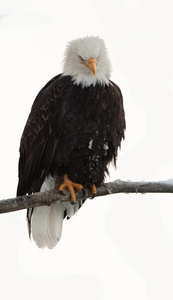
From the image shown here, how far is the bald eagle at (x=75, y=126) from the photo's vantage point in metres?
4.03

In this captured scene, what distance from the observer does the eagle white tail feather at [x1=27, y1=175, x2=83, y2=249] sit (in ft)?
14.9

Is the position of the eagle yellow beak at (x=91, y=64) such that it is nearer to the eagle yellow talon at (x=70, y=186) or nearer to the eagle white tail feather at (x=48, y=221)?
the eagle yellow talon at (x=70, y=186)

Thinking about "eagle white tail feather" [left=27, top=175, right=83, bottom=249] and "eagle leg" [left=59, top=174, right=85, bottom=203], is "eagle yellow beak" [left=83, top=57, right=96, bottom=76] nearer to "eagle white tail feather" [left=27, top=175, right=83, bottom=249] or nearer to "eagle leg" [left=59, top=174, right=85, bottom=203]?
"eagle leg" [left=59, top=174, right=85, bottom=203]

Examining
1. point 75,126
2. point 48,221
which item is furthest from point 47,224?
point 75,126

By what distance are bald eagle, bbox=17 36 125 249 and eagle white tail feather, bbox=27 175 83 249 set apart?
31 cm

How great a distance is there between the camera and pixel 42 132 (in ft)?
13.6

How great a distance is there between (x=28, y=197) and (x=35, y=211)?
113cm

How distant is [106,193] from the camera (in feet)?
13.3

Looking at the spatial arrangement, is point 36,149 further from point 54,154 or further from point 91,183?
point 91,183

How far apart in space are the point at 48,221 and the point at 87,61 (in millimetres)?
1443

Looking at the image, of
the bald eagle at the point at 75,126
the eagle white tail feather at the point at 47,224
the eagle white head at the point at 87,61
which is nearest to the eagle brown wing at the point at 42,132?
the bald eagle at the point at 75,126

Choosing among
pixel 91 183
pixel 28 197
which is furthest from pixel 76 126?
pixel 28 197

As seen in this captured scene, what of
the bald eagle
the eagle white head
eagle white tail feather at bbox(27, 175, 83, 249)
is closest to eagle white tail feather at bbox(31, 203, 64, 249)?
eagle white tail feather at bbox(27, 175, 83, 249)

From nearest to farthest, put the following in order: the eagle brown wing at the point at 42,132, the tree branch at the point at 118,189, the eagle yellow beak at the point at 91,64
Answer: the tree branch at the point at 118,189 → the eagle yellow beak at the point at 91,64 → the eagle brown wing at the point at 42,132
